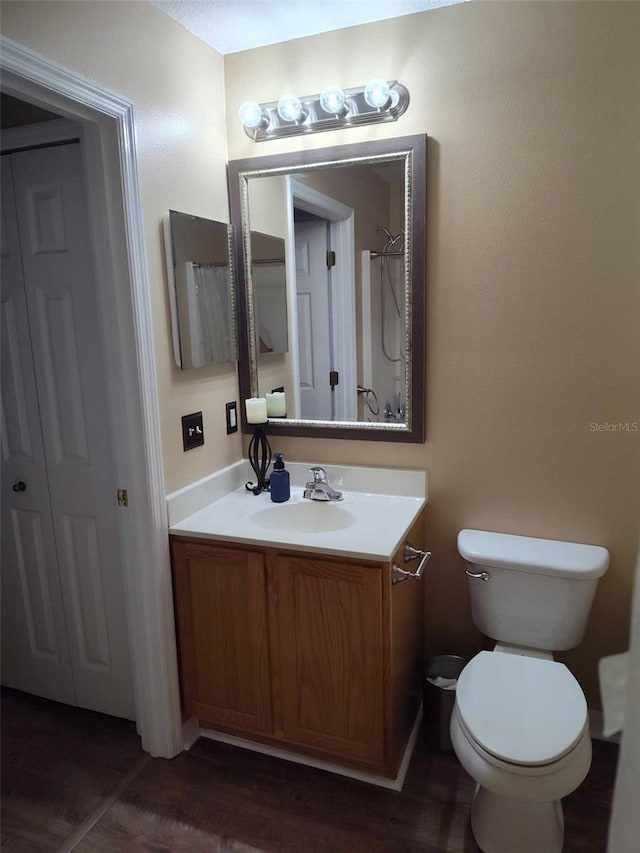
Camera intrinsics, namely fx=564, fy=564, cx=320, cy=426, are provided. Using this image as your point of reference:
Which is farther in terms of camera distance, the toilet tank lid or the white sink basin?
the white sink basin

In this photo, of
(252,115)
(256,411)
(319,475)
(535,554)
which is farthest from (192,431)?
(535,554)

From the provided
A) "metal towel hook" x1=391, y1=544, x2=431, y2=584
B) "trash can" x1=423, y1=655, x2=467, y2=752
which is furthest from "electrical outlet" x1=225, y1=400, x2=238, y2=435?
"trash can" x1=423, y1=655, x2=467, y2=752

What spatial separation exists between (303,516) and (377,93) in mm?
1423

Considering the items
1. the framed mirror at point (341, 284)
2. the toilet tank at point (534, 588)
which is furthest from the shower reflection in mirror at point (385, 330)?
the toilet tank at point (534, 588)

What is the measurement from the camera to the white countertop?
166 cm

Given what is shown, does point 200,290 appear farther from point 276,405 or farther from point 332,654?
point 332,654

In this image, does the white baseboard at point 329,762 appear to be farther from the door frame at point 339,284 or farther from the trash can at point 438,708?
the door frame at point 339,284

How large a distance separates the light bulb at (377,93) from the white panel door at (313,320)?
0.41 metres

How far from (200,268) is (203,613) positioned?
3.78ft

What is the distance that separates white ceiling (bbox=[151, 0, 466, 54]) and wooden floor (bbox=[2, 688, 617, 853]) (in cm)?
240

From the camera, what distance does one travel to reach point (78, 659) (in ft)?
6.92

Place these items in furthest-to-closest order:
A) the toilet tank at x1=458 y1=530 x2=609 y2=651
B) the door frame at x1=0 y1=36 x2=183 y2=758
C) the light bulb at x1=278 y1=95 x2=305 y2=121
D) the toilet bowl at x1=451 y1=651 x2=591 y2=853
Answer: the light bulb at x1=278 y1=95 x2=305 y2=121, the toilet tank at x1=458 y1=530 x2=609 y2=651, the door frame at x1=0 y1=36 x2=183 y2=758, the toilet bowl at x1=451 y1=651 x2=591 y2=853

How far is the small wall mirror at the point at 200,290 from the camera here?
1.80 m

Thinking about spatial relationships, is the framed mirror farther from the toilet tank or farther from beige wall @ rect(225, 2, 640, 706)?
the toilet tank
